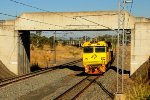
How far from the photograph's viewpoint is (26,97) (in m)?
24.1

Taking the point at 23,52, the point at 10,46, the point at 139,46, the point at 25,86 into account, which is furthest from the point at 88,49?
the point at 25,86

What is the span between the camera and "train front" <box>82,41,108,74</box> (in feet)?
122

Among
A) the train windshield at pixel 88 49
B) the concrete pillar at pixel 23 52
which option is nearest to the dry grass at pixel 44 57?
the concrete pillar at pixel 23 52

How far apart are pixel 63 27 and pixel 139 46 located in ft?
27.9

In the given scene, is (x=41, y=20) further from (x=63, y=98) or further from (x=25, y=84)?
(x=63, y=98)

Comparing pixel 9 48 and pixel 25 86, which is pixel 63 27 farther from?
pixel 25 86

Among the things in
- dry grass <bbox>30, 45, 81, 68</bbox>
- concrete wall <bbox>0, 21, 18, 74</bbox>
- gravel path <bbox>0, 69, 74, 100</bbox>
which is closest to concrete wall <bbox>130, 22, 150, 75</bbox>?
gravel path <bbox>0, 69, 74, 100</bbox>

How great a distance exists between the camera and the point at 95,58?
3744cm

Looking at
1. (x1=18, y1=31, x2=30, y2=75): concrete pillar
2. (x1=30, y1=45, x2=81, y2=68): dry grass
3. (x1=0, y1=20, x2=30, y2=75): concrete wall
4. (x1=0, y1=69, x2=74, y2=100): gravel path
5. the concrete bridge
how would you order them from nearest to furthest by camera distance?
(x1=0, y1=69, x2=74, y2=100): gravel path
the concrete bridge
(x1=0, y1=20, x2=30, y2=75): concrete wall
(x1=18, y1=31, x2=30, y2=75): concrete pillar
(x1=30, y1=45, x2=81, y2=68): dry grass

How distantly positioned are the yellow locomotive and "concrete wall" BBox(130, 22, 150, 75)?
3009 millimetres

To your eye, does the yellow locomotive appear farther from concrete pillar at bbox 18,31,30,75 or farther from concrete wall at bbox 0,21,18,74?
concrete wall at bbox 0,21,18,74

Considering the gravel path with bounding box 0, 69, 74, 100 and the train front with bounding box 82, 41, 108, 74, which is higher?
the train front with bounding box 82, 41, 108, 74

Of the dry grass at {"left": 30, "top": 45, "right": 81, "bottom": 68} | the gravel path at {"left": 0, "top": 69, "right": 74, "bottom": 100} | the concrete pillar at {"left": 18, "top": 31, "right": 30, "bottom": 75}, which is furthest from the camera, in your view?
the dry grass at {"left": 30, "top": 45, "right": 81, "bottom": 68}

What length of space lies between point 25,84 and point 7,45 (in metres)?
11.2
